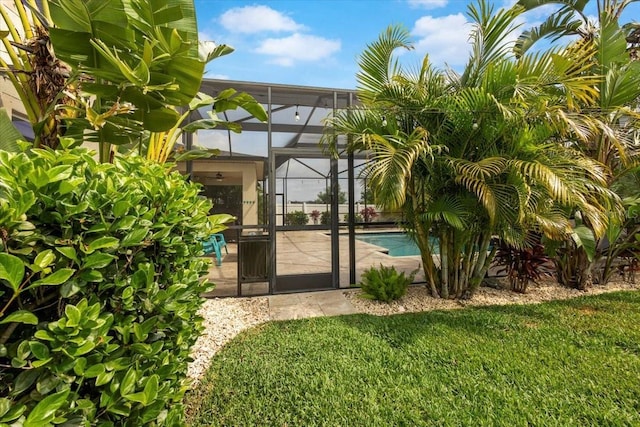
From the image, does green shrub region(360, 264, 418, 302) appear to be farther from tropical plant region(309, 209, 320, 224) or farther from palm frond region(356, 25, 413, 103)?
palm frond region(356, 25, 413, 103)

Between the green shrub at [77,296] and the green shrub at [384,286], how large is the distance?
12.2 feet

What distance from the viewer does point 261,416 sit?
6.77 feet

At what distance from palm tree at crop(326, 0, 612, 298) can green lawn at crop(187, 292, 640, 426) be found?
1.39 m

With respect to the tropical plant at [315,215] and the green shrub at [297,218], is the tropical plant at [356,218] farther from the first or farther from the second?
the green shrub at [297,218]

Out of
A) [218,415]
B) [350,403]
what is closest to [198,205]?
[218,415]

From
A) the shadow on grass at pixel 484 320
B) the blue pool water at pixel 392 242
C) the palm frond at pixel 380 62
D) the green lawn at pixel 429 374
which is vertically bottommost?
the shadow on grass at pixel 484 320

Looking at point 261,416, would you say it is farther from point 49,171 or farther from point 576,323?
point 576,323

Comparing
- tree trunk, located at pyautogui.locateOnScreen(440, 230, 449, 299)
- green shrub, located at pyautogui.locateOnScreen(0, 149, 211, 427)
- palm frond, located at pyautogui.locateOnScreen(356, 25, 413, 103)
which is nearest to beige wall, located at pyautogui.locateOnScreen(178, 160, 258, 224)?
palm frond, located at pyautogui.locateOnScreen(356, 25, 413, 103)

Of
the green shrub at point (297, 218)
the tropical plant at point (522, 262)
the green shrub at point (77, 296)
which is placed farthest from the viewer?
the green shrub at point (297, 218)

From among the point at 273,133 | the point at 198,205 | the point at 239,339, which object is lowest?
the point at 239,339

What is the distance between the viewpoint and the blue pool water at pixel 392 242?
19.4ft

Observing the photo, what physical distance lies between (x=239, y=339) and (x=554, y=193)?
4.11 meters

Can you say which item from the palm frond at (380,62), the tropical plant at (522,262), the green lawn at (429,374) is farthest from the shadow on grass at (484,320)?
the palm frond at (380,62)

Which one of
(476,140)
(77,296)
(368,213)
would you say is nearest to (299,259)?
(368,213)
